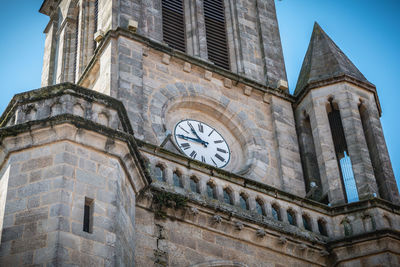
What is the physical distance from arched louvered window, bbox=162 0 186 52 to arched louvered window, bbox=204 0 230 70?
844 mm

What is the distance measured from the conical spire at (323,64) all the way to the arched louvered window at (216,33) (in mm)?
2301

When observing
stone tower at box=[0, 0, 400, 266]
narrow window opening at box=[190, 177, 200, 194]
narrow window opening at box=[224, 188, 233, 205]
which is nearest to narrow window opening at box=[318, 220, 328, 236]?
stone tower at box=[0, 0, 400, 266]

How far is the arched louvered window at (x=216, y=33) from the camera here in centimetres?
2717

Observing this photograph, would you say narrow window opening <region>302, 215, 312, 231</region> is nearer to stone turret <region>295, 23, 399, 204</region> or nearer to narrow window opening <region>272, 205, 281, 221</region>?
narrow window opening <region>272, 205, 281, 221</region>

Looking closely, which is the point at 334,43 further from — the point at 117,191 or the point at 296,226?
the point at 117,191

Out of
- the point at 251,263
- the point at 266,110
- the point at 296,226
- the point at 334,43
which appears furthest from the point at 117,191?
the point at 334,43

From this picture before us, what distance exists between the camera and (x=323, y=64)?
26.1 m

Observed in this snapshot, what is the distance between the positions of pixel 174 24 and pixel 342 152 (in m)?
6.09

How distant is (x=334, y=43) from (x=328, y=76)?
7.90ft

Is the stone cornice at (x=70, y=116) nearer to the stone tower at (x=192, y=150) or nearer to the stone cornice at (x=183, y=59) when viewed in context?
the stone tower at (x=192, y=150)

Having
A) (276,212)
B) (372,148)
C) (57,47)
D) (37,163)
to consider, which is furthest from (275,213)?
(57,47)

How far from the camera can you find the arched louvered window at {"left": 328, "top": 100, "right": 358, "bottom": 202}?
76.3ft

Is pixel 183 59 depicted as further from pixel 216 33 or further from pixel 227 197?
pixel 227 197

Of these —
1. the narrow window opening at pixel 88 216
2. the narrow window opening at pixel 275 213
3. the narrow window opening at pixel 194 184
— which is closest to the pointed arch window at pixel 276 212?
the narrow window opening at pixel 275 213
